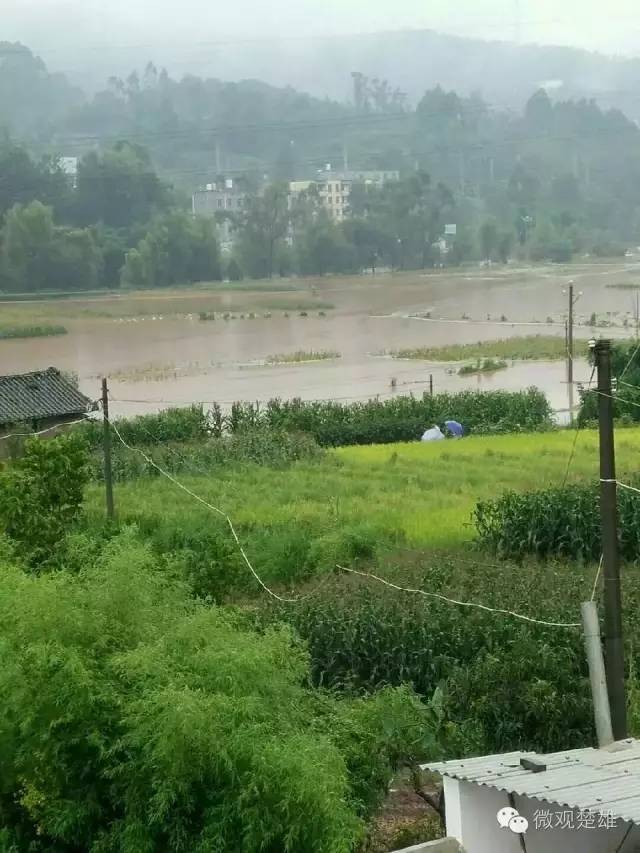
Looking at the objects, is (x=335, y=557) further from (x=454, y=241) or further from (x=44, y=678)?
(x=454, y=241)

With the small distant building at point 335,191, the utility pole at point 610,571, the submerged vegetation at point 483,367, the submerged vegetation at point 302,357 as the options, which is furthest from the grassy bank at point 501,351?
the small distant building at point 335,191

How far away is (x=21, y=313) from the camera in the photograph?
42312mm

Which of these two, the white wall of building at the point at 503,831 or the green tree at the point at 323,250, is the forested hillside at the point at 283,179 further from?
the white wall of building at the point at 503,831

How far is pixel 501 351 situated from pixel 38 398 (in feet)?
58.7

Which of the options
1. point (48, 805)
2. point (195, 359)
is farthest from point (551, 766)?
point (195, 359)

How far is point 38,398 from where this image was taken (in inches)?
630

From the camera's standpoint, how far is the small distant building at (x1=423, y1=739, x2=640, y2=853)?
14.1 feet

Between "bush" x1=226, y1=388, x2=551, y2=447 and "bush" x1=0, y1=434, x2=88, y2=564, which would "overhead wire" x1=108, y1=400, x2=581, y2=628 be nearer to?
"bush" x1=0, y1=434, x2=88, y2=564

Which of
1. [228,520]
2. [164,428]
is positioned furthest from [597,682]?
[164,428]

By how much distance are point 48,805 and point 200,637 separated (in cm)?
85

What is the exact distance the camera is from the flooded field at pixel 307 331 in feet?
88.4

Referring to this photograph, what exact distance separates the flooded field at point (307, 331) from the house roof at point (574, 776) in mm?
15960

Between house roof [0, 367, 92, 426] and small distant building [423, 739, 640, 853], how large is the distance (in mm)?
11291

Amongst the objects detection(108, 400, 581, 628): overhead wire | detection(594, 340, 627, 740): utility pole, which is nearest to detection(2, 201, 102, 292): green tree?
detection(108, 400, 581, 628): overhead wire
